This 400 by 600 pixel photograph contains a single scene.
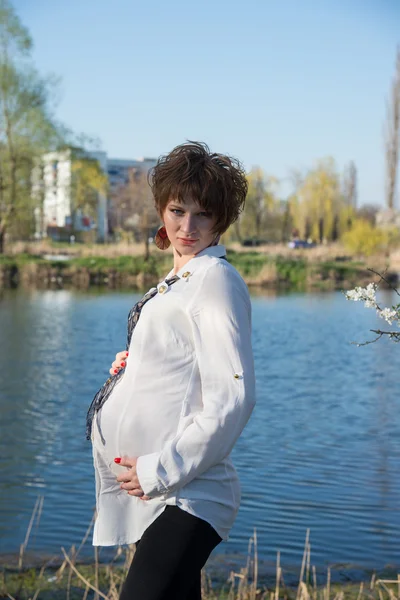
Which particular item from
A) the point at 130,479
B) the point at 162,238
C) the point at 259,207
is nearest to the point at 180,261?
the point at 162,238

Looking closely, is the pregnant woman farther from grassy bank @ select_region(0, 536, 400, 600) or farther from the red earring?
grassy bank @ select_region(0, 536, 400, 600)

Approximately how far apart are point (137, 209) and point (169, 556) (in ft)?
172

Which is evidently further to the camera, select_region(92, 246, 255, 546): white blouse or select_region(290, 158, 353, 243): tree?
select_region(290, 158, 353, 243): tree

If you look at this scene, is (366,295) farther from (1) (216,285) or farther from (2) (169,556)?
(2) (169,556)

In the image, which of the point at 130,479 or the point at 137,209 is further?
the point at 137,209

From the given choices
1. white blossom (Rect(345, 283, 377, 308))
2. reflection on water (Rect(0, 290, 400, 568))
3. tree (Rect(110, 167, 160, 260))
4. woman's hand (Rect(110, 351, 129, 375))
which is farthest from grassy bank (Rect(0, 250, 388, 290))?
woman's hand (Rect(110, 351, 129, 375))

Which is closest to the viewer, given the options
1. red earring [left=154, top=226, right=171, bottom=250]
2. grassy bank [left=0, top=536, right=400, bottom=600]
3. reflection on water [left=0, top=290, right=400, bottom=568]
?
red earring [left=154, top=226, right=171, bottom=250]

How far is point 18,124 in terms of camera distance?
36688 millimetres

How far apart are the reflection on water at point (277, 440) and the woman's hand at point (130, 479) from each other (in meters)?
3.93

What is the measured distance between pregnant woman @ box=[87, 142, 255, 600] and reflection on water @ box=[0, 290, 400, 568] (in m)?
3.90

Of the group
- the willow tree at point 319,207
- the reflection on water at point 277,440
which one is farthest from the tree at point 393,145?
the reflection on water at point 277,440

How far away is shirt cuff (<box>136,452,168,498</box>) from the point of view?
6.78 feet

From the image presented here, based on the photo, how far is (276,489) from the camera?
777 cm

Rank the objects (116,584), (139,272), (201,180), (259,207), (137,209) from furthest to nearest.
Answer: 1. (259,207)
2. (137,209)
3. (139,272)
4. (116,584)
5. (201,180)
